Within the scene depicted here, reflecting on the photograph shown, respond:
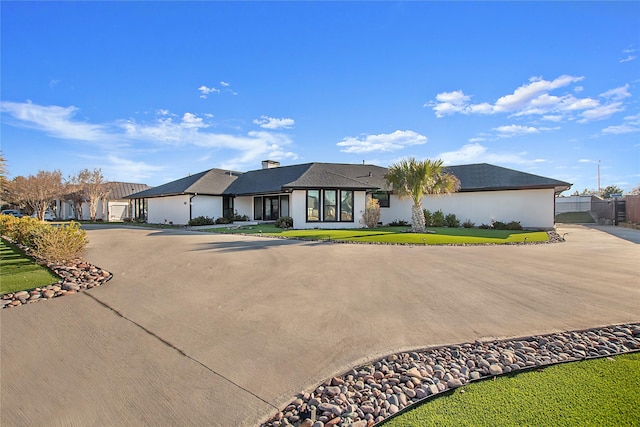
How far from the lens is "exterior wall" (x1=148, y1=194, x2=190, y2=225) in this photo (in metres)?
26.9

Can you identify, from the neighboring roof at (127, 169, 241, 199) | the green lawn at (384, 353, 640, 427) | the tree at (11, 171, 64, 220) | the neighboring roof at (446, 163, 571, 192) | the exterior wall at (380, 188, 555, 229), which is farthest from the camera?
the tree at (11, 171, 64, 220)

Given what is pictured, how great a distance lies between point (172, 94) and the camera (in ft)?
53.0

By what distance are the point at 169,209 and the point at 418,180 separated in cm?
2186

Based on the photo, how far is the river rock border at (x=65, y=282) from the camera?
621cm

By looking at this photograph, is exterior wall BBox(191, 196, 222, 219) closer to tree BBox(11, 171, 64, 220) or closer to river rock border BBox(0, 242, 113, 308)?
river rock border BBox(0, 242, 113, 308)

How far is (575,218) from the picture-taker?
3328 centimetres

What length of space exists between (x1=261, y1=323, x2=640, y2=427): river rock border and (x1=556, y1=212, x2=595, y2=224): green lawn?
115 ft

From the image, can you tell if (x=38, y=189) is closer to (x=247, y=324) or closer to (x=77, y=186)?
(x=77, y=186)

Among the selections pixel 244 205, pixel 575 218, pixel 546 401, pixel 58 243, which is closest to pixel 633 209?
pixel 575 218

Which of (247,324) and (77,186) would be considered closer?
(247,324)

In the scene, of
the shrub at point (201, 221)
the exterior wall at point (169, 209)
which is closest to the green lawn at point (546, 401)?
the shrub at point (201, 221)

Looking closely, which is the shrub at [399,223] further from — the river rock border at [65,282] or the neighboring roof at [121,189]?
the neighboring roof at [121,189]

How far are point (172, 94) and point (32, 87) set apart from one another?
5.36 meters

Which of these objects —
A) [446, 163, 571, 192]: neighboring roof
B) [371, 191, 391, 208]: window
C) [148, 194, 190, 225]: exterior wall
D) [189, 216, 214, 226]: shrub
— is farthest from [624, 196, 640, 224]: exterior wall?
[148, 194, 190, 225]: exterior wall
